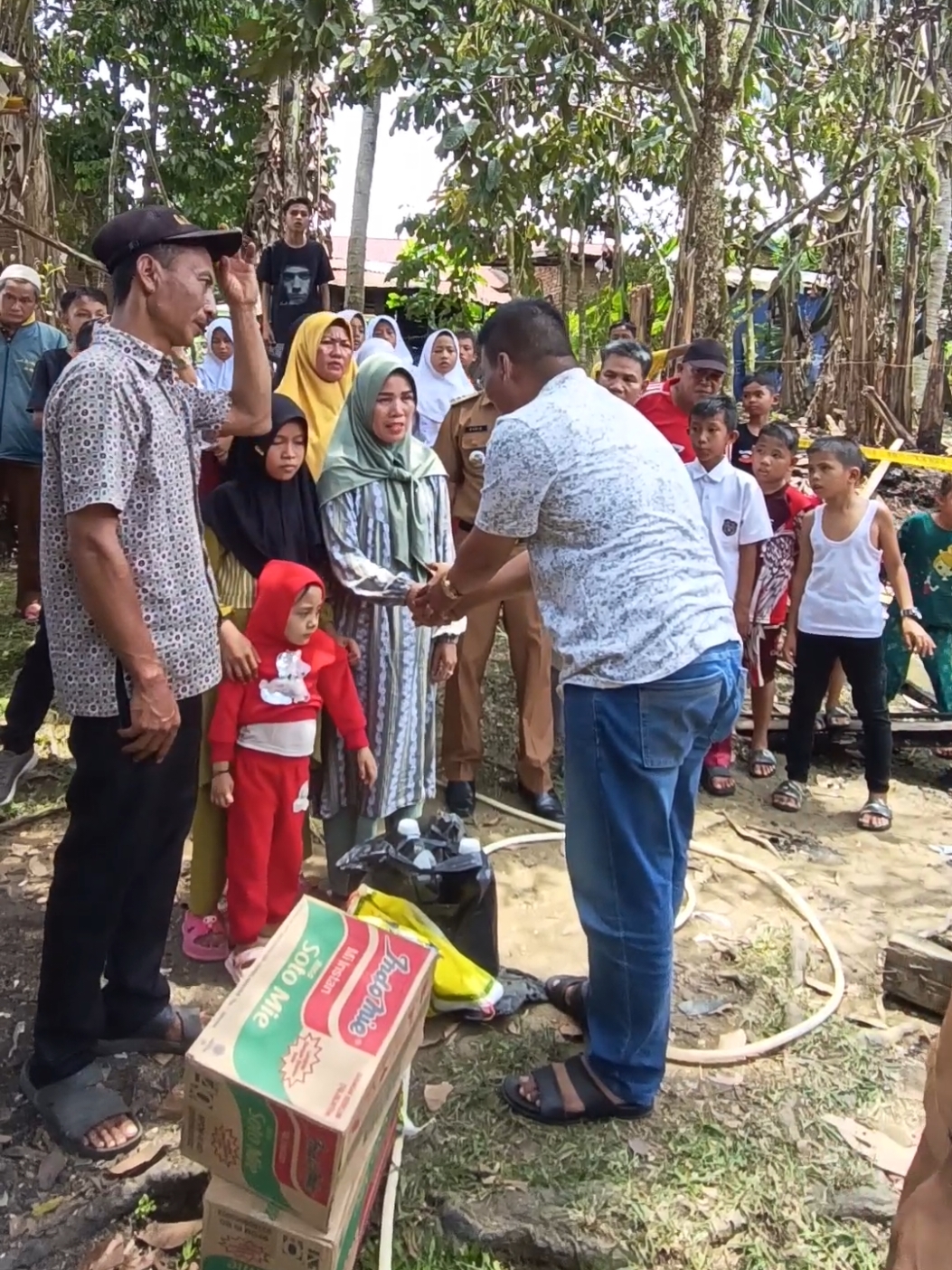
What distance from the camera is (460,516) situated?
4480 millimetres

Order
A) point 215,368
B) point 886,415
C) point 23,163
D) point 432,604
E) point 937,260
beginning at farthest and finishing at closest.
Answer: point 937,260 → point 886,415 → point 23,163 → point 215,368 → point 432,604

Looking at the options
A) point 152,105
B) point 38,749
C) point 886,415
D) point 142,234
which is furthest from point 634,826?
point 152,105

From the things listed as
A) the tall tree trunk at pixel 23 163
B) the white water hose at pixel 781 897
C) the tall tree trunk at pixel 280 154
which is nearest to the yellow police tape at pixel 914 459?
the white water hose at pixel 781 897

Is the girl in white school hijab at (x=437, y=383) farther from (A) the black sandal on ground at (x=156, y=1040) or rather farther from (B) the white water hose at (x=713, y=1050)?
(A) the black sandal on ground at (x=156, y=1040)

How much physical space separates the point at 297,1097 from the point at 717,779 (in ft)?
11.4

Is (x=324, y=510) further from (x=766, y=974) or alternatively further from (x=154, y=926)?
(x=766, y=974)

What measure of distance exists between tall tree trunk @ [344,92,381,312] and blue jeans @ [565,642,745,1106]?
1100 centimetres

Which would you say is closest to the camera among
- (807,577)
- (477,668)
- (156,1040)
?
(156,1040)

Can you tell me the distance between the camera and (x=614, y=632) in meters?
2.31

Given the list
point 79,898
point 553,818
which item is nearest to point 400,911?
point 79,898

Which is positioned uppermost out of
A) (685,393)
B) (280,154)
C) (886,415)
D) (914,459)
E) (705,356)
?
(280,154)

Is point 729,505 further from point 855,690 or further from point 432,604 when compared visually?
point 432,604

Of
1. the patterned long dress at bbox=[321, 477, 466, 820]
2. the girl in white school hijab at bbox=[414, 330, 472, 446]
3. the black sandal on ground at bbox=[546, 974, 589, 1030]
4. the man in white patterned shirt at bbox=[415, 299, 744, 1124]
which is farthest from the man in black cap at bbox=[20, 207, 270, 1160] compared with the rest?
the girl in white school hijab at bbox=[414, 330, 472, 446]

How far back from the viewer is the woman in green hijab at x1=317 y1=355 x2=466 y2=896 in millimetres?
3350
